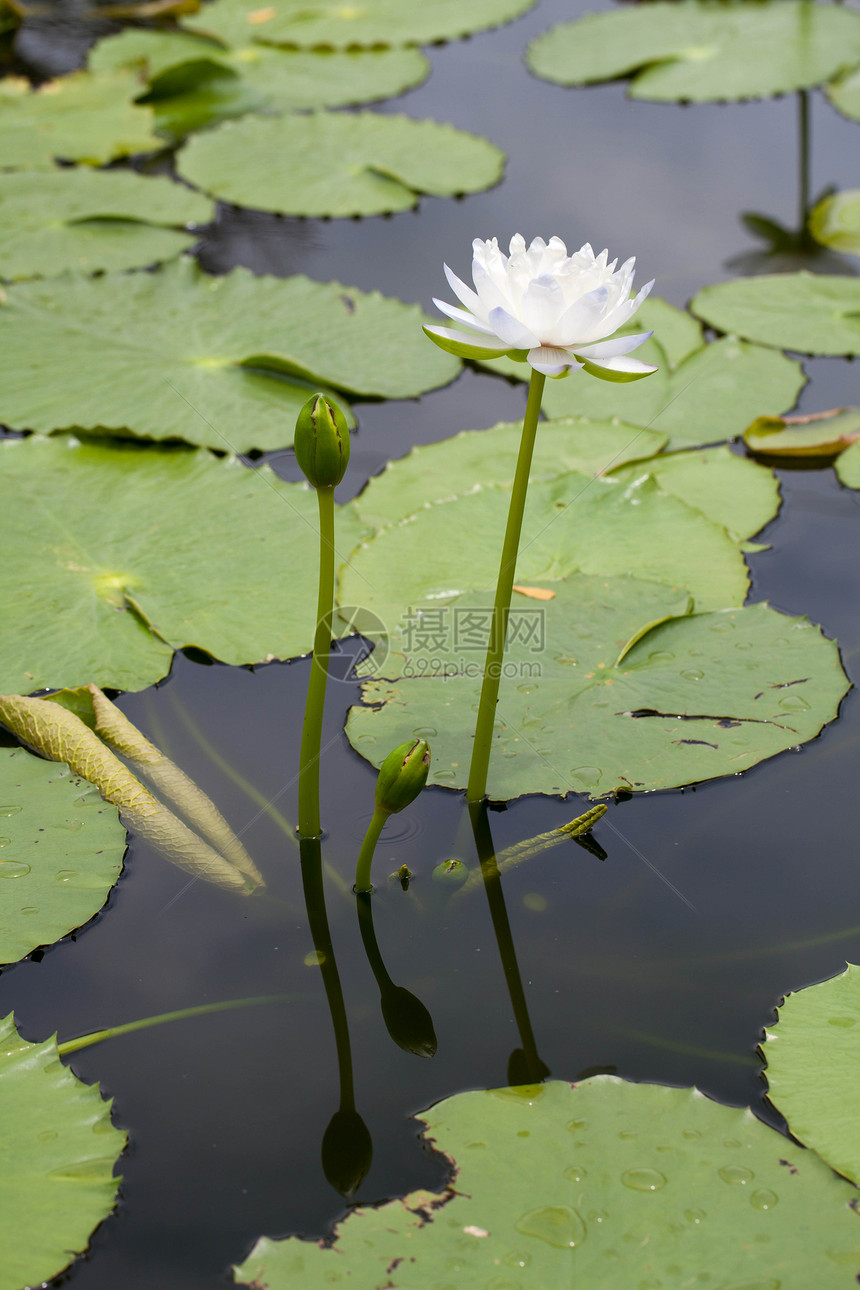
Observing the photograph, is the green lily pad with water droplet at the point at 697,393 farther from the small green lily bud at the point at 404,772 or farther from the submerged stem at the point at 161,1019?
the submerged stem at the point at 161,1019

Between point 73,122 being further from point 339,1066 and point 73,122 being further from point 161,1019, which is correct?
point 339,1066

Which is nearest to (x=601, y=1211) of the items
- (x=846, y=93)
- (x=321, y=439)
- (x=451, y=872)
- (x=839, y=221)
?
(x=451, y=872)

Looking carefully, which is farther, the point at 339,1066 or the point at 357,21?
the point at 357,21

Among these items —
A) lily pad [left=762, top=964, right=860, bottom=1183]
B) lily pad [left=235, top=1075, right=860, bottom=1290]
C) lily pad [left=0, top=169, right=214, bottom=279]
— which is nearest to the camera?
lily pad [left=235, top=1075, right=860, bottom=1290]

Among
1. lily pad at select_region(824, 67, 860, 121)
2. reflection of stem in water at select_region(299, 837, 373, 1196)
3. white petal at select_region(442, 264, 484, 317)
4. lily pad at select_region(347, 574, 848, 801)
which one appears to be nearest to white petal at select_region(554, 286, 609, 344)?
white petal at select_region(442, 264, 484, 317)

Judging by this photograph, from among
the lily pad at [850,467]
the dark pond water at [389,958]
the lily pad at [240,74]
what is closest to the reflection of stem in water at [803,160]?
the lily pad at [850,467]

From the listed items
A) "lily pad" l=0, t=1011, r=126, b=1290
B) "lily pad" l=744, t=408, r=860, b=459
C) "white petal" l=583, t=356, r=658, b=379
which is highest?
"white petal" l=583, t=356, r=658, b=379

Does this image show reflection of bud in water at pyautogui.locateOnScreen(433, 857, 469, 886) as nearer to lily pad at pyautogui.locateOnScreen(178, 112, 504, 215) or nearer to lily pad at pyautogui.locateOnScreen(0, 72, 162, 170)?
lily pad at pyautogui.locateOnScreen(178, 112, 504, 215)
